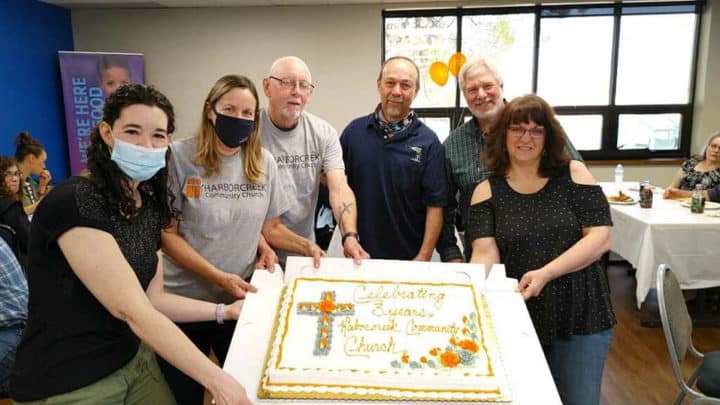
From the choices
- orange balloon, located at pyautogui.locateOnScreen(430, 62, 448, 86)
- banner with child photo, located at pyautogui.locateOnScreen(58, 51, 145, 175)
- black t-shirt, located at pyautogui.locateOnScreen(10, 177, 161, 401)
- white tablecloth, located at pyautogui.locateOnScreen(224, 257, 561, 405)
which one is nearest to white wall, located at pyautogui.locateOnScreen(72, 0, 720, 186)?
banner with child photo, located at pyautogui.locateOnScreen(58, 51, 145, 175)

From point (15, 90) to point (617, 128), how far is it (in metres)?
6.81

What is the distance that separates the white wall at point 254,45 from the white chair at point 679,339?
4223mm

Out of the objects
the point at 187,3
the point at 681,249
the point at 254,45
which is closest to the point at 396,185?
the point at 681,249

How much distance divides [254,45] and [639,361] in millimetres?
5131

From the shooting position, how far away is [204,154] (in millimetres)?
1624

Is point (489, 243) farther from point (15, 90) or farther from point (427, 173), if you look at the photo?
point (15, 90)

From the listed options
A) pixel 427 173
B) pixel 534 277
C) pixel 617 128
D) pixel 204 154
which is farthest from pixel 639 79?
pixel 204 154

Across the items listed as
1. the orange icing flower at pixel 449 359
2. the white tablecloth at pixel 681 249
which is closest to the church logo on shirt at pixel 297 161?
the orange icing flower at pixel 449 359

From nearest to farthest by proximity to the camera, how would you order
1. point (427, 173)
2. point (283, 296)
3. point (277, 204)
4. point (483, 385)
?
point (483, 385)
point (283, 296)
point (277, 204)
point (427, 173)

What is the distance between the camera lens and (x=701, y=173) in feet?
14.5

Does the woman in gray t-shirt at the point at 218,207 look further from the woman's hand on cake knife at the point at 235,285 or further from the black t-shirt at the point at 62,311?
the black t-shirt at the point at 62,311

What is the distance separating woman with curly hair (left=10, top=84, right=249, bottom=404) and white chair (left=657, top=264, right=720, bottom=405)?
164 cm

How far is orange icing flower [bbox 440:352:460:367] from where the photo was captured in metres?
1.20

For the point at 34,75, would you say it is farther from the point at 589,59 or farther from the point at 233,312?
the point at 589,59
